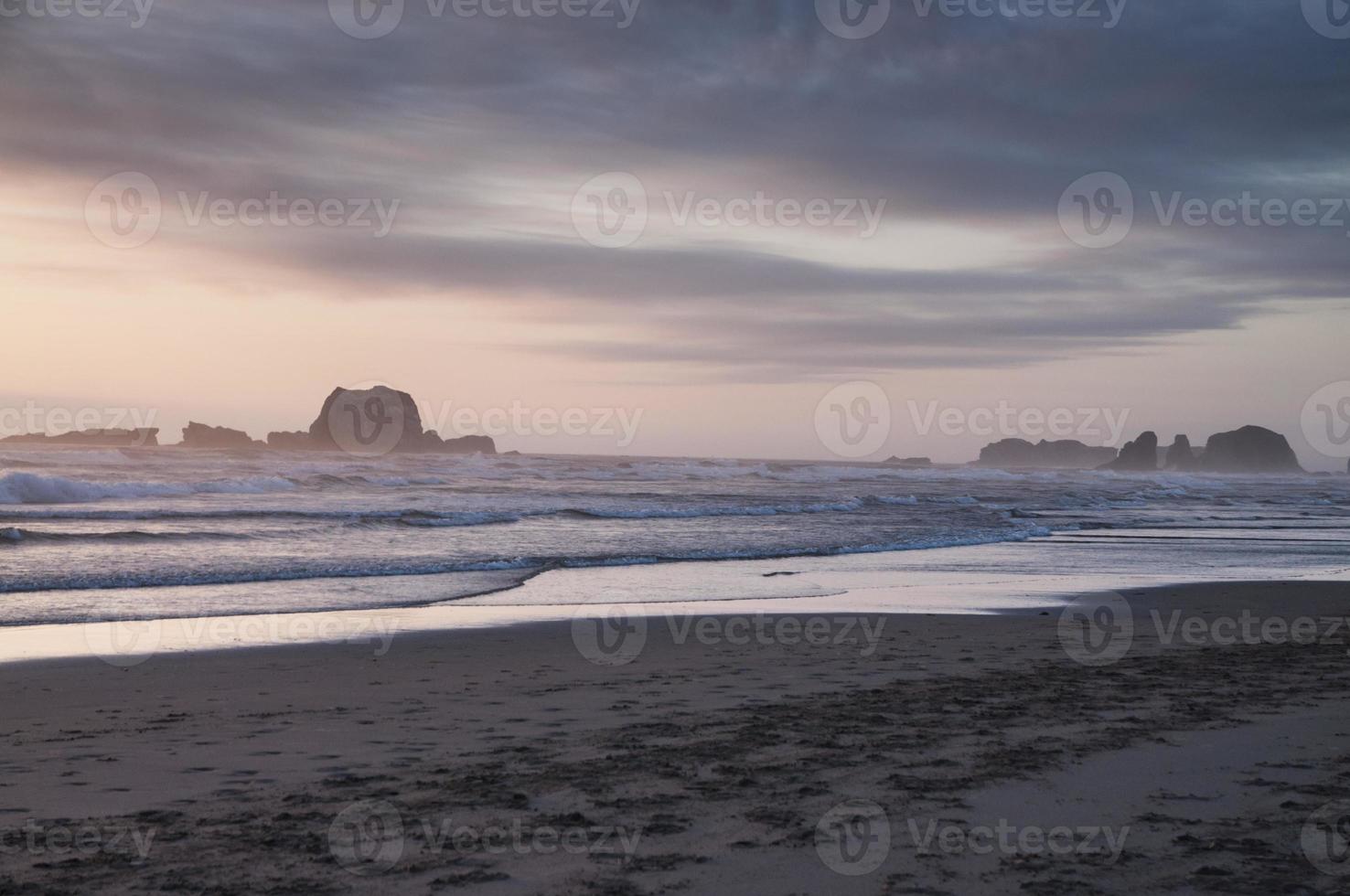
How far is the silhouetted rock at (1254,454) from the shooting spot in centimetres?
16625

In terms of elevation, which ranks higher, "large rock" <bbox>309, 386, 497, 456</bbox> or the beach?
"large rock" <bbox>309, 386, 497, 456</bbox>

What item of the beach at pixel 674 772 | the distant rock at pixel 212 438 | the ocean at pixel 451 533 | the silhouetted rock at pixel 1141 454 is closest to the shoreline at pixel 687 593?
the ocean at pixel 451 533

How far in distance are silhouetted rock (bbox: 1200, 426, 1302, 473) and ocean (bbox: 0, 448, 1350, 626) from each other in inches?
5031

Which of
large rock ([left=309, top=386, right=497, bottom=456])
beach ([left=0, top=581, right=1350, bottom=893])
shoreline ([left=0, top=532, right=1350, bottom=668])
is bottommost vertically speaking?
shoreline ([left=0, top=532, right=1350, bottom=668])

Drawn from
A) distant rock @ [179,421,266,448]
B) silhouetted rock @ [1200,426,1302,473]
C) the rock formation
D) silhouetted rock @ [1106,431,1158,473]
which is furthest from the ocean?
silhouetted rock @ [1200,426,1302,473]

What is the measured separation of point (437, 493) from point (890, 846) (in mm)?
39288

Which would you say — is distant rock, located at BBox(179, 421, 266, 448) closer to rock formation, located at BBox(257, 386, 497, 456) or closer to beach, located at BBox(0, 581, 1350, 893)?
rock formation, located at BBox(257, 386, 497, 456)

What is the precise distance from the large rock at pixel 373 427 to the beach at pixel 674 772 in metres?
114

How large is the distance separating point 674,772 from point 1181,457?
183700 mm

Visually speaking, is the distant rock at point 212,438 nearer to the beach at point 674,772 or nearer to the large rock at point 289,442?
the large rock at point 289,442

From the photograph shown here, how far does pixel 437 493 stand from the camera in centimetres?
4250

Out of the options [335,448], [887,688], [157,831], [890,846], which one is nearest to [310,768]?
[157,831]

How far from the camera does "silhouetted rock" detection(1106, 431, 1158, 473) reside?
6481 inches

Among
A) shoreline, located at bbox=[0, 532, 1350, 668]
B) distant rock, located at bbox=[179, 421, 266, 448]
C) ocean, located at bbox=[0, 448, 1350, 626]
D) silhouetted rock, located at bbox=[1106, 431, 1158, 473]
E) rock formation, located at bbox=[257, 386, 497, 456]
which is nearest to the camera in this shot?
shoreline, located at bbox=[0, 532, 1350, 668]
